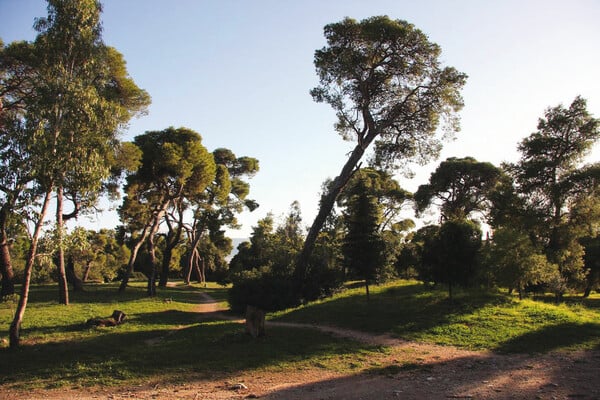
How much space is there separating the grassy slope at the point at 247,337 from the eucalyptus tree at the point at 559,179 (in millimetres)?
12330

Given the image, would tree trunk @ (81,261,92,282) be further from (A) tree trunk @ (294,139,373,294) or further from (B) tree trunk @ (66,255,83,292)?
(A) tree trunk @ (294,139,373,294)

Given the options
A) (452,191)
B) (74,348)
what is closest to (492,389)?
(74,348)

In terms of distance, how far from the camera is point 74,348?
12.2 m

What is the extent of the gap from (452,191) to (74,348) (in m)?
38.6

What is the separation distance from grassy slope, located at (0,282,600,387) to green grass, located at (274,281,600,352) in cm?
4

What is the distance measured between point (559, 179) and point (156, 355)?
3003cm

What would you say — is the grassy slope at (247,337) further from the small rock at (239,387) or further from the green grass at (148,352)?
the small rock at (239,387)

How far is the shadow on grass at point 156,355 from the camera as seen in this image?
9.72 meters

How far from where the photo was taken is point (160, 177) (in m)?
32.2

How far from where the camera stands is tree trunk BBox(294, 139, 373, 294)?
936 inches

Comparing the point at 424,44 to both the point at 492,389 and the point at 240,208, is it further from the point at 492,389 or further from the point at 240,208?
the point at 240,208

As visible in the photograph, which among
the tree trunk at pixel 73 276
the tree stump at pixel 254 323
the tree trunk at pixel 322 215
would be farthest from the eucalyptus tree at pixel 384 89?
the tree trunk at pixel 73 276

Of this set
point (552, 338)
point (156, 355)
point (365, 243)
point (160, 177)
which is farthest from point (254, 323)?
point (160, 177)

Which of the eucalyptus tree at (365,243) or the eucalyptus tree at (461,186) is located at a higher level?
the eucalyptus tree at (461,186)
